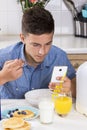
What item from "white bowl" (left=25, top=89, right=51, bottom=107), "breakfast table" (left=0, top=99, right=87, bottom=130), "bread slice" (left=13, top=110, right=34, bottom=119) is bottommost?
"breakfast table" (left=0, top=99, right=87, bottom=130)

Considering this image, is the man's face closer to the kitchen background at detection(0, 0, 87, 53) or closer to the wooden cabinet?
the wooden cabinet

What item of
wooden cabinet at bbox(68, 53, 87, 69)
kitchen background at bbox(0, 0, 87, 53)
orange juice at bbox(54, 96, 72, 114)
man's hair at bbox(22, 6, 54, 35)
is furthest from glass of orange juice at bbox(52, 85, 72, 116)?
kitchen background at bbox(0, 0, 87, 53)

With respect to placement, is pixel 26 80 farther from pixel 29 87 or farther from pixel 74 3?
pixel 74 3

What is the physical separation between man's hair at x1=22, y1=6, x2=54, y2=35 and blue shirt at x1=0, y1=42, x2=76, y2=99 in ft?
0.70

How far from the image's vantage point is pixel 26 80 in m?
1.81

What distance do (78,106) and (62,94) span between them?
0.11 meters

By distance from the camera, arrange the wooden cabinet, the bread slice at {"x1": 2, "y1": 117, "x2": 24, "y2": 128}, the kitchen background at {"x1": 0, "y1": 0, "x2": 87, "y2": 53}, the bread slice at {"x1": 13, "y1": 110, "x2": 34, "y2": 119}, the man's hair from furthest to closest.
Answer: the kitchen background at {"x1": 0, "y1": 0, "x2": 87, "y2": 53} < the wooden cabinet < the man's hair < the bread slice at {"x1": 13, "y1": 110, "x2": 34, "y2": 119} < the bread slice at {"x1": 2, "y1": 117, "x2": 24, "y2": 128}

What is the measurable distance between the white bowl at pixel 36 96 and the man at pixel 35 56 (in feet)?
0.20

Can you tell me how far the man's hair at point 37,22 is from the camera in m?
1.64

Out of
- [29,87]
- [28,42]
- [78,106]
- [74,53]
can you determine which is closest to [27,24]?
[28,42]

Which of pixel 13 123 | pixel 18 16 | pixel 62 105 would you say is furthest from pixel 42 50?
pixel 18 16

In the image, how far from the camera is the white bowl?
1.54 metres

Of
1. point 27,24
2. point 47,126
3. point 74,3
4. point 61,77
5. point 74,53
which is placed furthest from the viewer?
point 74,3

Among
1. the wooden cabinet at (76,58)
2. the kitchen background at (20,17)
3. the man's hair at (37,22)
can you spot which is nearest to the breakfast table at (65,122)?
the man's hair at (37,22)
